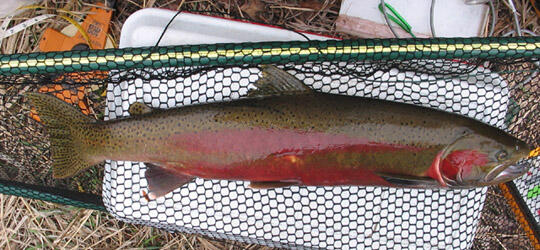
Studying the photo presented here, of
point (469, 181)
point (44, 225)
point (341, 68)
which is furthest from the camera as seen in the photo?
point (44, 225)

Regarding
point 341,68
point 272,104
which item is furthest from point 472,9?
point 272,104

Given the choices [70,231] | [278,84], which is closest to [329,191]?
[278,84]

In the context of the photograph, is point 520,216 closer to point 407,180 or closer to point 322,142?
point 407,180

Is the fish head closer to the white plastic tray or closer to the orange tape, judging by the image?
the white plastic tray

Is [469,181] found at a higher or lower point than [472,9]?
lower

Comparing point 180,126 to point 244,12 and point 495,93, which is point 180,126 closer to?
point 244,12

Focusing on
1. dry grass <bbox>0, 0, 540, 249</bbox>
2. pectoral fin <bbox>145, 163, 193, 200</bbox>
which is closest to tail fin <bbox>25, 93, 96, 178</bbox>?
pectoral fin <bbox>145, 163, 193, 200</bbox>
